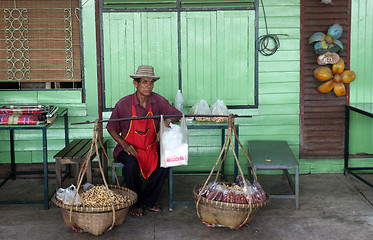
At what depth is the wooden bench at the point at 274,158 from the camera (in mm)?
4984

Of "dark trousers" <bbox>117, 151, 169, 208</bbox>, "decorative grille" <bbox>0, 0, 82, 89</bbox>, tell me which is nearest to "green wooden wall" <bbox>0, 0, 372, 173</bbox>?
"decorative grille" <bbox>0, 0, 82, 89</bbox>

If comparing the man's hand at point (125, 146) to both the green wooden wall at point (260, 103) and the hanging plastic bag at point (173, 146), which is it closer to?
the hanging plastic bag at point (173, 146)

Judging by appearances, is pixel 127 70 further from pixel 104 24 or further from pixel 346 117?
pixel 346 117

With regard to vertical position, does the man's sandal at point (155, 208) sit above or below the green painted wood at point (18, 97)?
below

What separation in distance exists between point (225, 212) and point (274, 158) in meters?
1.13

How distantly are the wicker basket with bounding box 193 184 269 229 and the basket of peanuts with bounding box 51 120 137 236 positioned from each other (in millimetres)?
697

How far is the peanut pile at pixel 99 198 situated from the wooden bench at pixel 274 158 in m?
1.49

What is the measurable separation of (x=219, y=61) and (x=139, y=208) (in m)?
2.25

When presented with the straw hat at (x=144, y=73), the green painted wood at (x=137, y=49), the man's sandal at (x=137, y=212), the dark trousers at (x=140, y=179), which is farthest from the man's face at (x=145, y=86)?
the man's sandal at (x=137, y=212)

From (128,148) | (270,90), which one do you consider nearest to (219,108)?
(270,90)

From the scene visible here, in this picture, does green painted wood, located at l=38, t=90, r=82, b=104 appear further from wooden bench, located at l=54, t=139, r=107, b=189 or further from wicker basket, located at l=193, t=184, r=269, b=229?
wicker basket, located at l=193, t=184, r=269, b=229

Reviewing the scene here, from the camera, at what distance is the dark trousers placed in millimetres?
4875

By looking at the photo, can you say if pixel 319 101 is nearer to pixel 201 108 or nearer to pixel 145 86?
pixel 201 108

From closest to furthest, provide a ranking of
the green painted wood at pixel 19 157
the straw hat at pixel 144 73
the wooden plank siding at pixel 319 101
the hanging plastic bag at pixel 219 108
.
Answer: the straw hat at pixel 144 73, the hanging plastic bag at pixel 219 108, the wooden plank siding at pixel 319 101, the green painted wood at pixel 19 157
